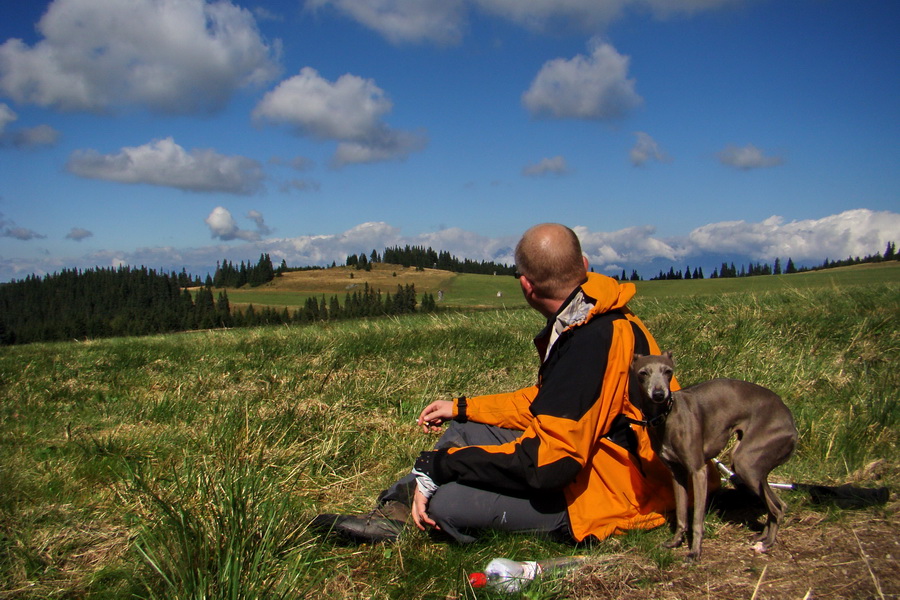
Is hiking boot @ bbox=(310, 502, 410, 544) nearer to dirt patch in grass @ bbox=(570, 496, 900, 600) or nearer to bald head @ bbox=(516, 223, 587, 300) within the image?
dirt patch in grass @ bbox=(570, 496, 900, 600)

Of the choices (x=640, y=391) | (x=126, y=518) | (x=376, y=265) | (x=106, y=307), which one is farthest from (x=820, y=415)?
(x=106, y=307)

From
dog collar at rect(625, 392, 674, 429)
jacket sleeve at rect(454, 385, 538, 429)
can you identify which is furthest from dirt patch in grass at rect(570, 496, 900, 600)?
jacket sleeve at rect(454, 385, 538, 429)

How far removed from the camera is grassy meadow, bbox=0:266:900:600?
134 inches

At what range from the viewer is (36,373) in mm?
11258

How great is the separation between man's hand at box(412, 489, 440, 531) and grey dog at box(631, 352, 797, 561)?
1651mm

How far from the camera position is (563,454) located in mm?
3461

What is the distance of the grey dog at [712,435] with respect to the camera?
3760 millimetres

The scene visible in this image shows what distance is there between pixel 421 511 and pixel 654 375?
1.90 m

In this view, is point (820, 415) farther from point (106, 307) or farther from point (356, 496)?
point (106, 307)

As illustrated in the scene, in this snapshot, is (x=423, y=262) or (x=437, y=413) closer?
(x=437, y=413)

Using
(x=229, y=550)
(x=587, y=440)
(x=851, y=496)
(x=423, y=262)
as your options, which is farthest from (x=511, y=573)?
(x=423, y=262)

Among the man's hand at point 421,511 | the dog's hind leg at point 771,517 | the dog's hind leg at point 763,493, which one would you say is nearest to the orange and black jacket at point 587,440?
the man's hand at point 421,511

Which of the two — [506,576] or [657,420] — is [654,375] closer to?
[657,420]

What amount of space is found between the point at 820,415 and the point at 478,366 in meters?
5.16
